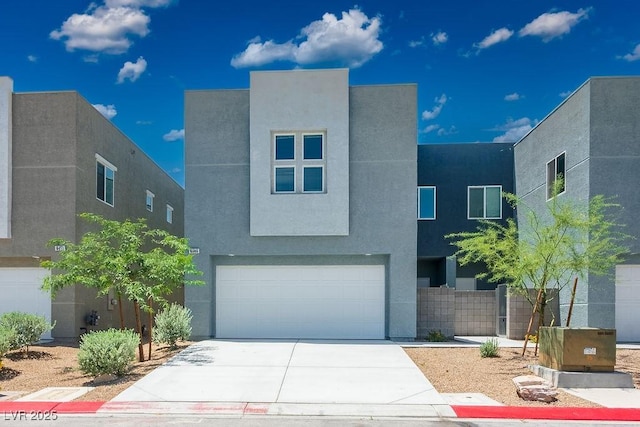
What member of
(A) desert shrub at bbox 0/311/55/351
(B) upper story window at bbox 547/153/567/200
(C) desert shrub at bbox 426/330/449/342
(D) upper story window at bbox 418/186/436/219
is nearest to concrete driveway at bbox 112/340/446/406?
(C) desert shrub at bbox 426/330/449/342

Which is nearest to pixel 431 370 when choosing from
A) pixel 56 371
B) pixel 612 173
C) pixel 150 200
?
pixel 612 173

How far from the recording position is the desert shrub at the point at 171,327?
13.4 metres

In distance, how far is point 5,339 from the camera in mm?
11398

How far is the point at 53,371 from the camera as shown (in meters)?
11.2

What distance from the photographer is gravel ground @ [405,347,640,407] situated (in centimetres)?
907

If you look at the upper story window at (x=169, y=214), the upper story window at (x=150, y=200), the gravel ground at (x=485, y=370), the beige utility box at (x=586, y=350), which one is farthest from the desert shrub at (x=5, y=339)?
the upper story window at (x=169, y=214)

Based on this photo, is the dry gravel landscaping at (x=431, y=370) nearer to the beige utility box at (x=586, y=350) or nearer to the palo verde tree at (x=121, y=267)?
the beige utility box at (x=586, y=350)

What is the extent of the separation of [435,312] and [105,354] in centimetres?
946

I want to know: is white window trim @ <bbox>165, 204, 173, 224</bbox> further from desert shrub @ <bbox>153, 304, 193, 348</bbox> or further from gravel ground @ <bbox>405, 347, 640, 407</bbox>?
gravel ground @ <bbox>405, 347, 640, 407</bbox>

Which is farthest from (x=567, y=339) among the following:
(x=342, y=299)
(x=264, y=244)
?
(x=264, y=244)

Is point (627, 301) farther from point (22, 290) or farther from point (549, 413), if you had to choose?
point (22, 290)

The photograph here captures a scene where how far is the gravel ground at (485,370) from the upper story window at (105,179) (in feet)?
37.8

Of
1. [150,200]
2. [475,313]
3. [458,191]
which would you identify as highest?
[458,191]

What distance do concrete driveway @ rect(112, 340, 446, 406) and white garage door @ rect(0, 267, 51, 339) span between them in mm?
5600
